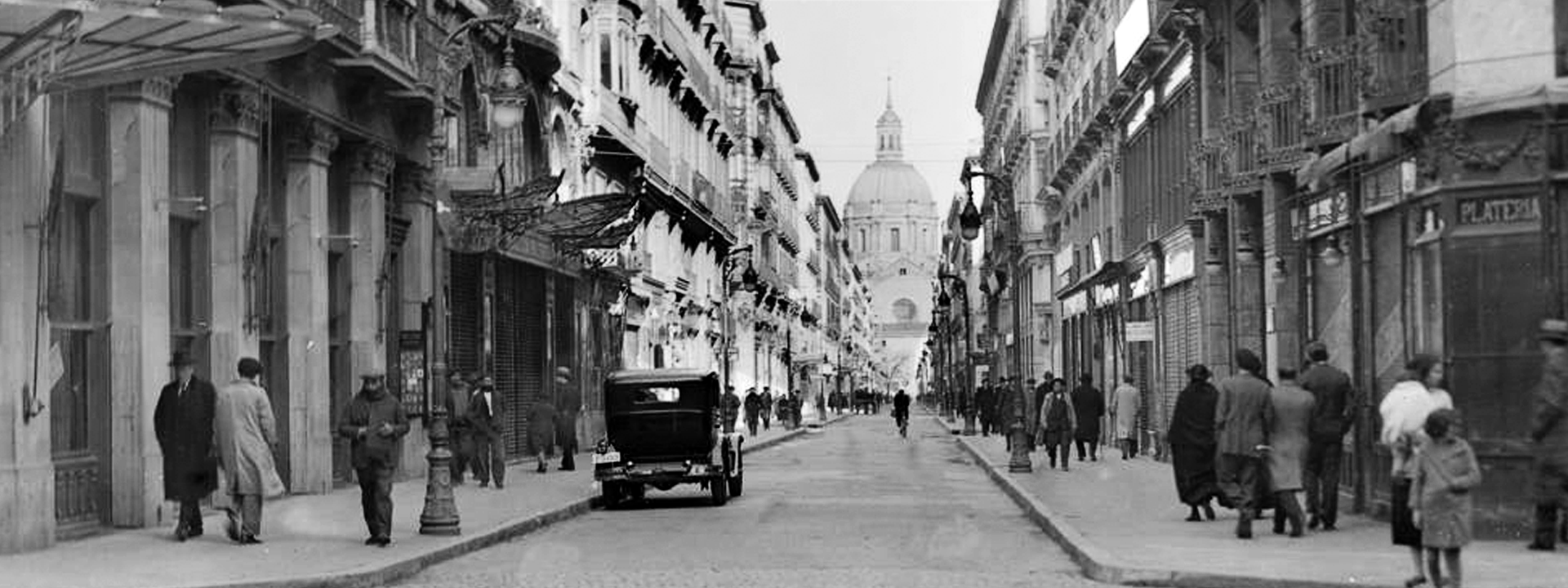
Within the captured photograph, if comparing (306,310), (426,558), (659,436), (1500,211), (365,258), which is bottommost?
(426,558)

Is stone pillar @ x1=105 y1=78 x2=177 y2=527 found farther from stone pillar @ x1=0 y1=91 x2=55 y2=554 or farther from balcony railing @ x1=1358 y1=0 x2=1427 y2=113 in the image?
balcony railing @ x1=1358 y1=0 x2=1427 y2=113

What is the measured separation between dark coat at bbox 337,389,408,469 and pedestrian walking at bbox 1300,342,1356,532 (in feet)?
26.6

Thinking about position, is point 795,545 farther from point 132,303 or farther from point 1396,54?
point 1396,54

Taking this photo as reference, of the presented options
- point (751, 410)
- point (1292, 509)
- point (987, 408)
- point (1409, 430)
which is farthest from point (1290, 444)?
point (751, 410)

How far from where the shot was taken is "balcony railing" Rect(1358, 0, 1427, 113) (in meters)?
19.6

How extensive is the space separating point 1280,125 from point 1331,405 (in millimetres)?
6444

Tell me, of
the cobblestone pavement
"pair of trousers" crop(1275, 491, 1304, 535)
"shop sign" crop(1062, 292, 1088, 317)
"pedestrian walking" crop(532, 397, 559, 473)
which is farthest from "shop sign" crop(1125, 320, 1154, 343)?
"pair of trousers" crop(1275, 491, 1304, 535)

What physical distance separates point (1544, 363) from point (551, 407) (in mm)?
21652

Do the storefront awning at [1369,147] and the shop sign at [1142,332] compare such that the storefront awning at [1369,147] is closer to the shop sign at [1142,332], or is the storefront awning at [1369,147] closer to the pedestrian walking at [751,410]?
the shop sign at [1142,332]

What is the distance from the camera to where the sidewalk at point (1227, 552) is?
15859 mm

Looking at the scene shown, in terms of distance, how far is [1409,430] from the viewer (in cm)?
1727

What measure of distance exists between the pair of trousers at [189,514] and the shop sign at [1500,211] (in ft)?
37.0

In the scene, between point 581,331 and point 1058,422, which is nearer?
point 1058,422

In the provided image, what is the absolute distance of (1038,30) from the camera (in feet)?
238
